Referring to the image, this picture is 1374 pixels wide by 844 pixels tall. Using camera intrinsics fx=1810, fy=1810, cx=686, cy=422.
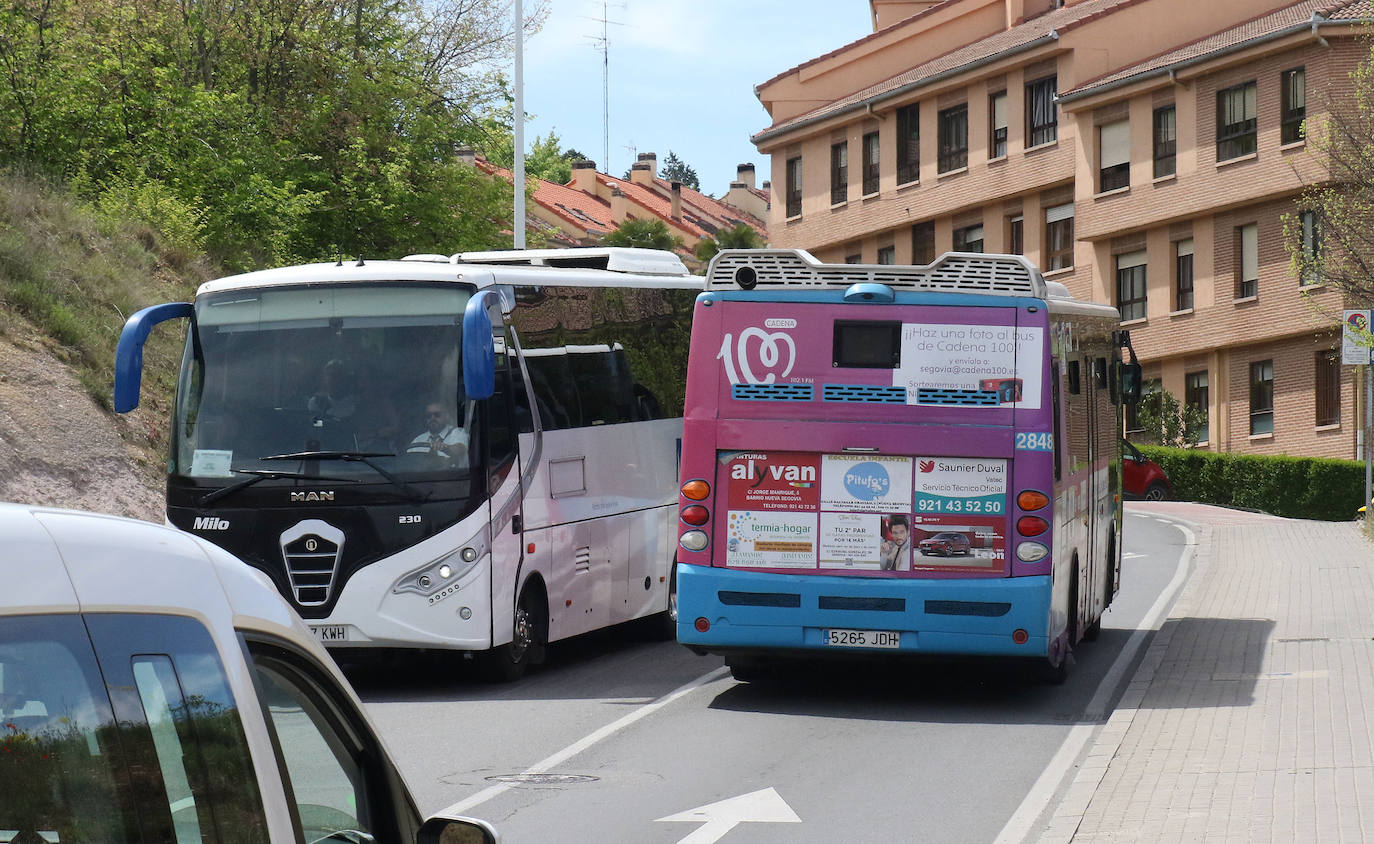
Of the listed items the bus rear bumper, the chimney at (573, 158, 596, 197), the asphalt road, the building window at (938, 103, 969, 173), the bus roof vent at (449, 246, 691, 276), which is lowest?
the asphalt road

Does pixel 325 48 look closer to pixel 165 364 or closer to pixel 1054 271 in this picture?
pixel 165 364

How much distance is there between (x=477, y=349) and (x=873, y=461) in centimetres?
284

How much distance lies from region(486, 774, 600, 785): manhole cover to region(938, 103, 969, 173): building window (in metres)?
50.7

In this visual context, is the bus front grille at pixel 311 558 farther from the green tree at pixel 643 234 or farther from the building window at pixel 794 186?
the building window at pixel 794 186

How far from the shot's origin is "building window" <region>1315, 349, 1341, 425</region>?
4806 centimetres

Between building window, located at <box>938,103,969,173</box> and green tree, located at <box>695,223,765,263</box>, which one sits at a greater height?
building window, located at <box>938,103,969,173</box>

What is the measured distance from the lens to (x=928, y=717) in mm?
12383

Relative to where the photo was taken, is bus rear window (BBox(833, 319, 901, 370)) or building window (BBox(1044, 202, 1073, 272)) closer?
bus rear window (BBox(833, 319, 901, 370))

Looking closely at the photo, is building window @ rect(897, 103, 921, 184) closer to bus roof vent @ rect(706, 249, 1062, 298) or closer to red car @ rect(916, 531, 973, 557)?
bus roof vent @ rect(706, 249, 1062, 298)

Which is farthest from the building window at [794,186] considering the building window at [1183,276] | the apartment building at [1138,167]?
the building window at [1183,276]

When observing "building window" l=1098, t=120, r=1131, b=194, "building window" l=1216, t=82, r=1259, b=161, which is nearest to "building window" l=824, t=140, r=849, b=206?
"building window" l=1098, t=120, r=1131, b=194

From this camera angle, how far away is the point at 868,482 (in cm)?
1255

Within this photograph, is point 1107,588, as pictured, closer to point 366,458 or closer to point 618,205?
point 366,458

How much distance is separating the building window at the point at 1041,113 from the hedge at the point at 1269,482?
12.2 m
